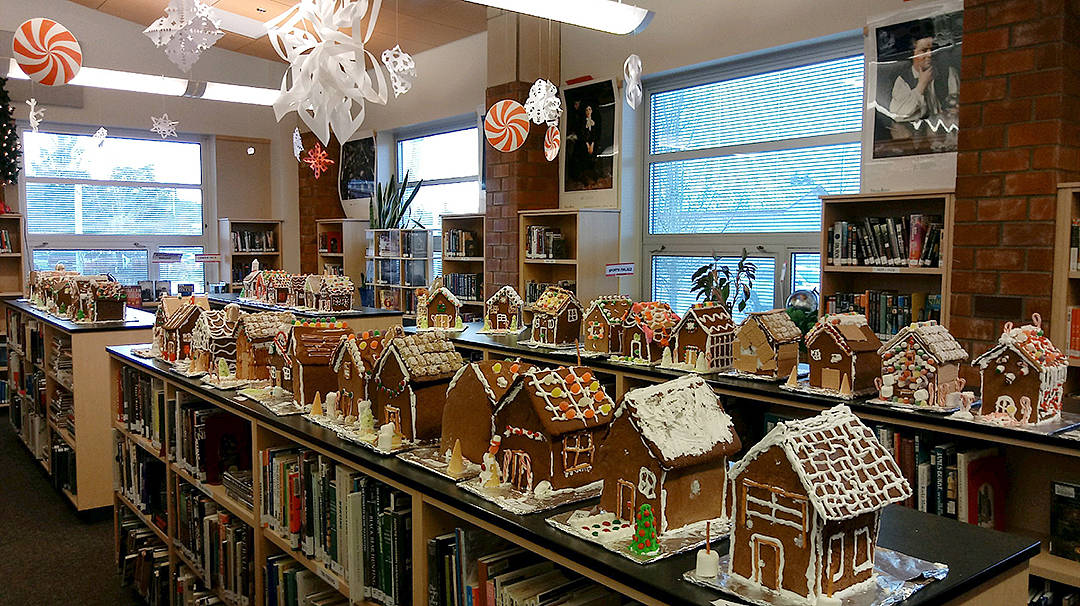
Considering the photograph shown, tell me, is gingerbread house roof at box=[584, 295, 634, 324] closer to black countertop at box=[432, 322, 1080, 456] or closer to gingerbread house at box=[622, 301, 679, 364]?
gingerbread house at box=[622, 301, 679, 364]

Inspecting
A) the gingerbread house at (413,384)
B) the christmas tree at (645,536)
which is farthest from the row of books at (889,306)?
the christmas tree at (645,536)

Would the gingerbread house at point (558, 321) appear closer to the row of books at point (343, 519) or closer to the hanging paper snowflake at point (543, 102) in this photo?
the hanging paper snowflake at point (543, 102)

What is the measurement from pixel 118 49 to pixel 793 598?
10185 mm

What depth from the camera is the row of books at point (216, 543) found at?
8.99ft

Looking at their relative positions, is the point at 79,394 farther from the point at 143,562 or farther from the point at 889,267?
the point at 889,267

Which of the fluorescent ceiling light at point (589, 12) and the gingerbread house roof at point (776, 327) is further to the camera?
the fluorescent ceiling light at point (589, 12)

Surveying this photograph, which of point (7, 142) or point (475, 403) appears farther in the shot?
point (7, 142)

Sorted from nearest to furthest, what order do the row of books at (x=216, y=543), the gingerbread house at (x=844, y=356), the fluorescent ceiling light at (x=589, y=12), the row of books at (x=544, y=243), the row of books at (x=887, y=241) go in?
the row of books at (x=216, y=543)
the gingerbread house at (x=844, y=356)
the fluorescent ceiling light at (x=589, y=12)
the row of books at (x=887, y=241)
the row of books at (x=544, y=243)

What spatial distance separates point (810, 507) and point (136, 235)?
10.2 meters

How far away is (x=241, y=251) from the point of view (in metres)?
10.1

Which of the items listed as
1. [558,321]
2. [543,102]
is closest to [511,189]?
[543,102]

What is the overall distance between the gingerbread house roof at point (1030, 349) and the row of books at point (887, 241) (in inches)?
63.6

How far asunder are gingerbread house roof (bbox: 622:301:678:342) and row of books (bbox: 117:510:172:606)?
236 centimetres

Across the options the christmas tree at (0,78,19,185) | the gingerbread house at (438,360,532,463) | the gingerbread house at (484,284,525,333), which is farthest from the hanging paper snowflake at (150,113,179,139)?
the gingerbread house at (438,360,532,463)
